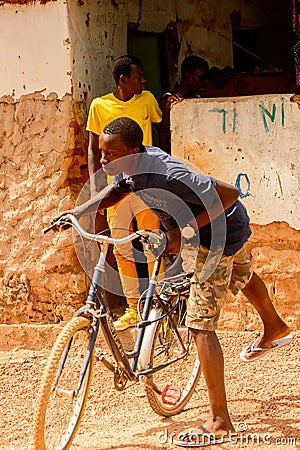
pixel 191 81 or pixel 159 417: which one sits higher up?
pixel 191 81

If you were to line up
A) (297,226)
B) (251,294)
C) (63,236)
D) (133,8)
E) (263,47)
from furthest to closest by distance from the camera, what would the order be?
(263,47), (133,8), (63,236), (297,226), (251,294)

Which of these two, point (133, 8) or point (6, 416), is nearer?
point (6, 416)

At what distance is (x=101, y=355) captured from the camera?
392cm

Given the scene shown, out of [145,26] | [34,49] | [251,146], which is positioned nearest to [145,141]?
[251,146]

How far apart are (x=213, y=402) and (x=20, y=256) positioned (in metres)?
2.61

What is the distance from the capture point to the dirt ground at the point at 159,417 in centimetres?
412

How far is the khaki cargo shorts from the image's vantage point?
13.0 feet

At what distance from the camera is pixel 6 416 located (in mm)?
5051

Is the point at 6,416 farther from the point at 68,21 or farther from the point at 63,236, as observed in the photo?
the point at 68,21

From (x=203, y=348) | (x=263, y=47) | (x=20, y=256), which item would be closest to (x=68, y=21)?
(x=20, y=256)

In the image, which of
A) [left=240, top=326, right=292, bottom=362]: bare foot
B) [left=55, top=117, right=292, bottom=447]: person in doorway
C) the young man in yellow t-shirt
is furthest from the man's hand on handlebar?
the young man in yellow t-shirt

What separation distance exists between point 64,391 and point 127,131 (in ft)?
3.95

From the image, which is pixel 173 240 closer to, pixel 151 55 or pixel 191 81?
pixel 191 81

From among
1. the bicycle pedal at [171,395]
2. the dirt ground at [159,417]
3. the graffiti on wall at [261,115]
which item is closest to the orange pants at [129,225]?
the dirt ground at [159,417]
